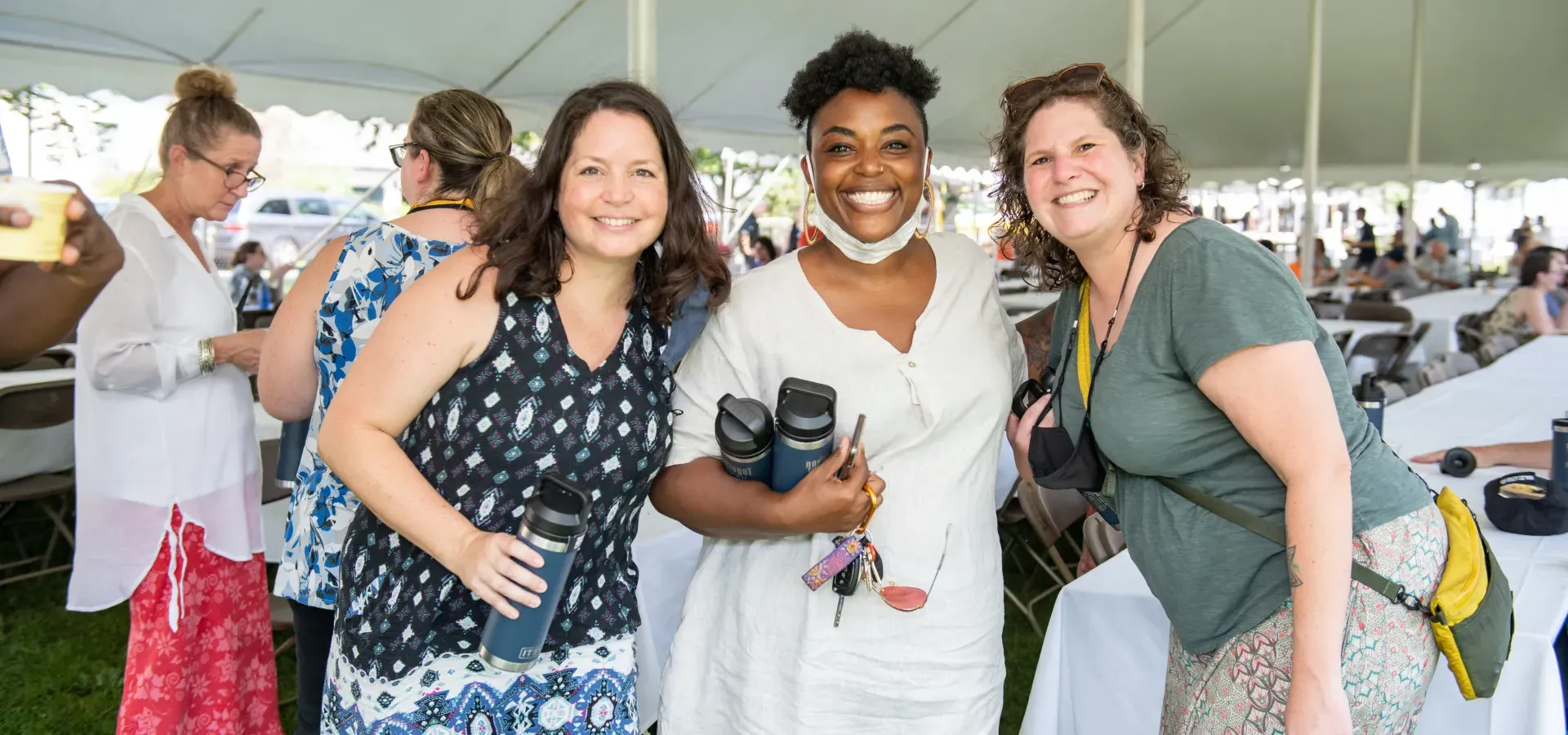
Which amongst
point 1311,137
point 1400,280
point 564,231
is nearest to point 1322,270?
point 1400,280

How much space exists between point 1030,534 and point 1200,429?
13.2 ft

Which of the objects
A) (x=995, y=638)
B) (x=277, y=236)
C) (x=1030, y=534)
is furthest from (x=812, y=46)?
(x=277, y=236)

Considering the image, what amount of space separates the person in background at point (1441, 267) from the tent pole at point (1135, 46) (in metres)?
7.43

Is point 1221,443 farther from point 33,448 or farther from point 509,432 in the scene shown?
point 33,448

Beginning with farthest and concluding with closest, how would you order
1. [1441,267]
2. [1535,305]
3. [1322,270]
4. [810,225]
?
[1322,270]
[1441,267]
[1535,305]
[810,225]

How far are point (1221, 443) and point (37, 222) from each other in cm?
144

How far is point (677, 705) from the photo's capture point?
174 centimetres

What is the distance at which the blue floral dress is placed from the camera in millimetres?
1961

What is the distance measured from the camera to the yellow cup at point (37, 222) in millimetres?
1037

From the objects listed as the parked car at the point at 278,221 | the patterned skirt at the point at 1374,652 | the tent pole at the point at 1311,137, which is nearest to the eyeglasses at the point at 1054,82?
the patterned skirt at the point at 1374,652

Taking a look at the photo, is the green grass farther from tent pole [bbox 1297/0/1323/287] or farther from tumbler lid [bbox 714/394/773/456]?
tent pole [bbox 1297/0/1323/287]

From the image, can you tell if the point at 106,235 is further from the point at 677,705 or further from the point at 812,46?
the point at 812,46

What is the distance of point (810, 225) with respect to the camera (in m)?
1.86

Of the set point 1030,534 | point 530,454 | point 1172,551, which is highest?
point 530,454
